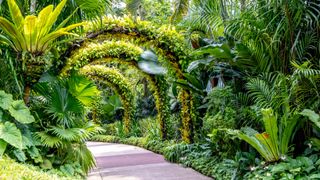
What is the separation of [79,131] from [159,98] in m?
4.69

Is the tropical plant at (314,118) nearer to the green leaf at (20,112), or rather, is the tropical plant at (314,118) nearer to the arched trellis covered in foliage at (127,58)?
the green leaf at (20,112)

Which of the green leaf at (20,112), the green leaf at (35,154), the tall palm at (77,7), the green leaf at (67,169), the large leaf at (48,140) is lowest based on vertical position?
the green leaf at (67,169)

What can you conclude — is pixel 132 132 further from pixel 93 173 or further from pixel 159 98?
pixel 93 173

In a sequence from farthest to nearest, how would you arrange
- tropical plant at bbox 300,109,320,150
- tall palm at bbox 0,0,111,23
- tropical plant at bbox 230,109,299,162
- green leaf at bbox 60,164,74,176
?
tall palm at bbox 0,0,111,23
green leaf at bbox 60,164,74,176
tropical plant at bbox 230,109,299,162
tropical plant at bbox 300,109,320,150

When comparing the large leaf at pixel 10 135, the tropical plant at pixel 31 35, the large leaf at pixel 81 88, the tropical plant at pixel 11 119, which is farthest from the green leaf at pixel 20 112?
the large leaf at pixel 81 88

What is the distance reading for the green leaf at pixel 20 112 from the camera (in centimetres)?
475

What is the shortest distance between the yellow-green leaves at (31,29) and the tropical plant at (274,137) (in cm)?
302

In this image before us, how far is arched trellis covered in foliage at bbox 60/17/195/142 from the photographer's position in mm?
7281

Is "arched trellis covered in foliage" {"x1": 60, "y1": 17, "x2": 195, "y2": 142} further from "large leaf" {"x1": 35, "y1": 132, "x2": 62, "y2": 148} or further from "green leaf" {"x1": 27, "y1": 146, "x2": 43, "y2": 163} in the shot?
"green leaf" {"x1": 27, "y1": 146, "x2": 43, "y2": 163}

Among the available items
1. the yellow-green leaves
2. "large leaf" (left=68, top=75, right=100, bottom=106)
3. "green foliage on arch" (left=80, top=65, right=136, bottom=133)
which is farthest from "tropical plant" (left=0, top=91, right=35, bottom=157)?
"green foliage on arch" (left=80, top=65, right=136, bottom=133)

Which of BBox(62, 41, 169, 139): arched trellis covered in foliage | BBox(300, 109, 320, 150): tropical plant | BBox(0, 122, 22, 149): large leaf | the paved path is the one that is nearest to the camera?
BBox(300, 109, 320, 150): tropical plant

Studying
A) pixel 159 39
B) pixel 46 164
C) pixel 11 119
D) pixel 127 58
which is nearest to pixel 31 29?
pixel 11 119

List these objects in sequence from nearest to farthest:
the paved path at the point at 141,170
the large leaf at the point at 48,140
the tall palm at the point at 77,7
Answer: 1. the large leaf at the point at 48,140
2. the tall palm at the point at 77,7
3. the paved path at the point at 141,170

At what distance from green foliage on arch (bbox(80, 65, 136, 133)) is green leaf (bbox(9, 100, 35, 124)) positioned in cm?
822
